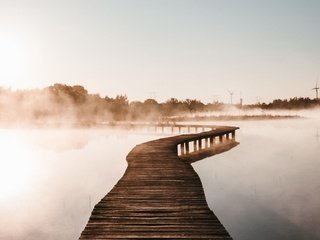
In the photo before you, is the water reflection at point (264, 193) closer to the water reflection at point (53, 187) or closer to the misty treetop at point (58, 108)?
the water reflection at point (53, 187)

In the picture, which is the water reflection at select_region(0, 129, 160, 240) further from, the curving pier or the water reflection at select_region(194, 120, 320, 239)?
the water reflection at select_region(194, 120, 320, 239)

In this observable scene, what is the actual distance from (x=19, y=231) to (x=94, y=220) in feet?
19.1

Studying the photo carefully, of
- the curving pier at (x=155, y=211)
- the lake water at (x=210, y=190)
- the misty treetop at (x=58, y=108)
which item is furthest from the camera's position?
the misty treetop at (x=58, y=108)

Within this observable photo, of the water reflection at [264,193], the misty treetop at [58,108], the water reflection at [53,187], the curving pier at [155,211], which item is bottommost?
the water reflection at [53,187]

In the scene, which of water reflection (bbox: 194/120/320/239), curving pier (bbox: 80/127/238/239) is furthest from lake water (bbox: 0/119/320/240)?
curving pier (bbox: 80/127/238/239)

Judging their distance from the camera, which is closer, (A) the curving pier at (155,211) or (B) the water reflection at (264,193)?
(A) the curving pier at (155,211)

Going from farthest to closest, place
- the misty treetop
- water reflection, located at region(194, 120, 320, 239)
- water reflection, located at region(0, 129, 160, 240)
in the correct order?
the misty treetop
water reflection, located at region(0, 129, 160, 240)
water reflection, located at region(194, 120, 320, 239)

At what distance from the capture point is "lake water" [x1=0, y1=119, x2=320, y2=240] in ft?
38.6

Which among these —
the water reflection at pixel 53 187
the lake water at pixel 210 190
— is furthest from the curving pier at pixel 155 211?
the water reflection at pixel 53 187

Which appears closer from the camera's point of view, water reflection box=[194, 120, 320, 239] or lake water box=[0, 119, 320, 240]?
water reflection box=[194, 120, 320, 239]

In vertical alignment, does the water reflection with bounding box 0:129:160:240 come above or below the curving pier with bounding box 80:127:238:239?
below

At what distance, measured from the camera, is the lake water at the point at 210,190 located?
11766 millimetres

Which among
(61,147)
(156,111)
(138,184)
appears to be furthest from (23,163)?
(156,111)

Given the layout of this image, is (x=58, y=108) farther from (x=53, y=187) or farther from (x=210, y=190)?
(x=210, y=190)
